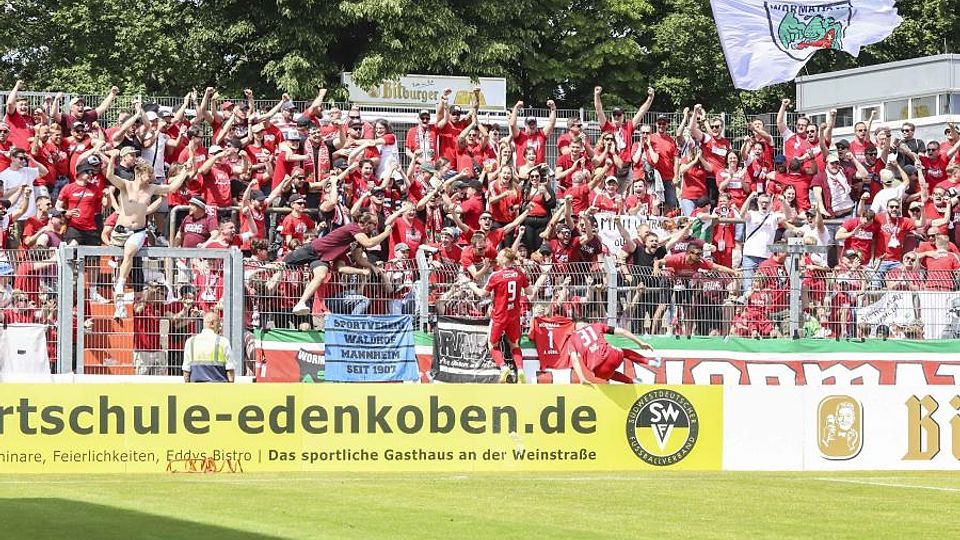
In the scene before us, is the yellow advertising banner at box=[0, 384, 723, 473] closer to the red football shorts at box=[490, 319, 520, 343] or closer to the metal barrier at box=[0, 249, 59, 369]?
the metal barrier at box=[0, 249, 59, 369]

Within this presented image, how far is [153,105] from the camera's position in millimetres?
27062

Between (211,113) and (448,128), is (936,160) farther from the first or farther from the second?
(211,113)

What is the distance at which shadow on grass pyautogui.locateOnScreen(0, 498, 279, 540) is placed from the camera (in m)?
12.5

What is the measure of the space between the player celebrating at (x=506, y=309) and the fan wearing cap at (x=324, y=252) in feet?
6.38

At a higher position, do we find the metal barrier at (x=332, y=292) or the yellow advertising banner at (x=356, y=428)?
the metal barrier at (x=332, y=292)

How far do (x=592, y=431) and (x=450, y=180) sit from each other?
24.9ft

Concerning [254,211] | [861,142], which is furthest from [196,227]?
[861,142]

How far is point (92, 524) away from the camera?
13.1 metres

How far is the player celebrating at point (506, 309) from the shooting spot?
22406 mm

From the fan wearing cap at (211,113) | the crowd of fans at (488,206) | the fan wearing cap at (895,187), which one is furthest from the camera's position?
the fan wearing cap at (895,187)

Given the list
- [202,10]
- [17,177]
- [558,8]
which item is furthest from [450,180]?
[558,8]

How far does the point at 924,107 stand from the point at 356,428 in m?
22.0

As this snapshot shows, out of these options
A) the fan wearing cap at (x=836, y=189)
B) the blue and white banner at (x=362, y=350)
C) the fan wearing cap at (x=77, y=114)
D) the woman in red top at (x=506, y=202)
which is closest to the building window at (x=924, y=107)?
the fan wearing cap at (x=836, y=189)

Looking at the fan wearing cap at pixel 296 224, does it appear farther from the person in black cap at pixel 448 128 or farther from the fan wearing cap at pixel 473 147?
the person in black cap at pixel 448 128
